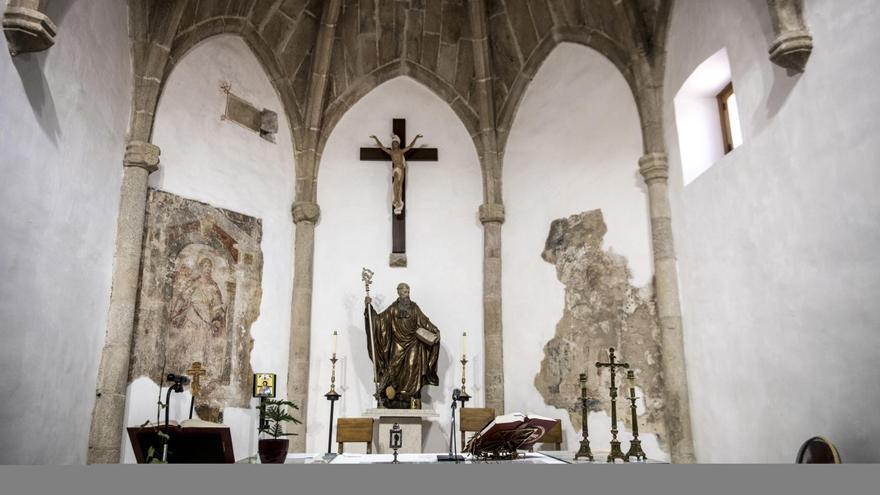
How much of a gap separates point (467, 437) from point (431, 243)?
9.87ft

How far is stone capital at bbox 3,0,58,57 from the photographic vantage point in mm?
5461

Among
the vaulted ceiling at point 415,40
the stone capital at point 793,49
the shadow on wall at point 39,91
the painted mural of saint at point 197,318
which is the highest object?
the vaulted ceiling at point 415,40

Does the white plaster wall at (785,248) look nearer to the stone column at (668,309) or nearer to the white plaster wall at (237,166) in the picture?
the stone column at (668,309)

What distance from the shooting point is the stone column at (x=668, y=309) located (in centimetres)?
791

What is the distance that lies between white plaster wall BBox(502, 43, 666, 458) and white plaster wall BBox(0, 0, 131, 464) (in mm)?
5528

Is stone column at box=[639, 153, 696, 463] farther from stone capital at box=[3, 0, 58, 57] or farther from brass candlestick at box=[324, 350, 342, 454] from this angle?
stone capital at box=[3, 0, 58, 57]

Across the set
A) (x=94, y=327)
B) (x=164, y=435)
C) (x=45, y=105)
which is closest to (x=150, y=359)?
(x=94, y=327)

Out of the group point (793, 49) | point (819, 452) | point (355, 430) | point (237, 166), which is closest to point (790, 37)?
point (793, 49)

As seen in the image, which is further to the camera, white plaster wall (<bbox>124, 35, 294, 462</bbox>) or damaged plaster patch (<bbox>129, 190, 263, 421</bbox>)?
white plaster wall (<bbox>124, 35, 294, 462</bbox>)

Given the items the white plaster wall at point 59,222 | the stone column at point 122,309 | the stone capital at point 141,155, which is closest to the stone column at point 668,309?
A: the stone capital at point 141,155

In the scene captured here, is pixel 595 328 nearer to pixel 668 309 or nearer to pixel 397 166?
pixel 668 309

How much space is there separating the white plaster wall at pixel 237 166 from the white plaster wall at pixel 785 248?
562 centimetres

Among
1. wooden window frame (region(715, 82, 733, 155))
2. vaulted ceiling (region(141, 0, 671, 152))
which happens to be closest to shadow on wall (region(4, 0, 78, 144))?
vaulted ceiling (region(141, 0, 671, 152))

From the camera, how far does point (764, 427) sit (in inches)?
256
